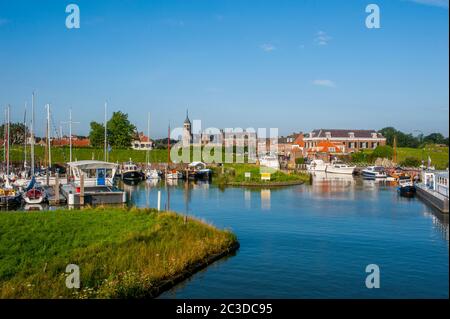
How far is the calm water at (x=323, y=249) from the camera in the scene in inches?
744

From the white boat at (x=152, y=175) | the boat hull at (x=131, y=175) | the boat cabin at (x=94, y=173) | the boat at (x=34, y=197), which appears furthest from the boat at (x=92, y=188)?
the white boat at (x=152, y=175)

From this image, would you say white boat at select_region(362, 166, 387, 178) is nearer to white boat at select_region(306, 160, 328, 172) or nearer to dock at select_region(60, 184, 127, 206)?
white boat at select_region(306, 160, 328, 172)

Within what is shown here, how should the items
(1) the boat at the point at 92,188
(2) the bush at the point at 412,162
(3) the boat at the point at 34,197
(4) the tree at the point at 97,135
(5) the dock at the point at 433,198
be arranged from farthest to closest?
(4) the tree at the point at 97,135
(2) the bush at the point at 412,162
(3) the boat at the point at 34,197
(1) the boat at the point at 92,188
(5) the dock at the point at 433,198

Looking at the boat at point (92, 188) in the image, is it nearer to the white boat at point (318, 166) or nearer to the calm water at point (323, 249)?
the calm water at point (323, 249)

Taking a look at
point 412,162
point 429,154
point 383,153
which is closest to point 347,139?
point 383,153

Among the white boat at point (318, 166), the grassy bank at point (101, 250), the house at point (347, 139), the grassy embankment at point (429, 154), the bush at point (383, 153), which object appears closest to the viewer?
the grassy bank at point (101, 250)

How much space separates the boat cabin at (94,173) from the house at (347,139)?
90865 millimetres

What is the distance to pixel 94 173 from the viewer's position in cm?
5288

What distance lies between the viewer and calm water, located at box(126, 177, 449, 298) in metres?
18.9

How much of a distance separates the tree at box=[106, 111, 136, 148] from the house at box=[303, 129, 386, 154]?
49.9 metres

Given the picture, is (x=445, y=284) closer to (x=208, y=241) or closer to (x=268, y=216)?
(x=208, y=241)

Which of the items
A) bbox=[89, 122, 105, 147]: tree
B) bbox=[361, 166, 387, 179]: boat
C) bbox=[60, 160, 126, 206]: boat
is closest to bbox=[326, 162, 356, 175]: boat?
bbox=[361, 166, 387, 179]: boat
